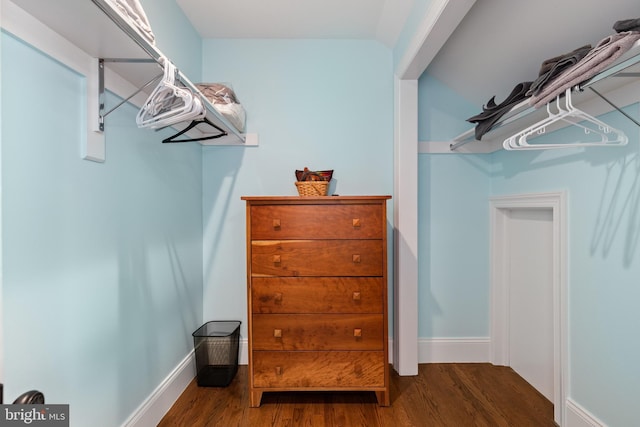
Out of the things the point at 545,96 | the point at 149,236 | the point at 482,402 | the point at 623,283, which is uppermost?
the point at 545,96

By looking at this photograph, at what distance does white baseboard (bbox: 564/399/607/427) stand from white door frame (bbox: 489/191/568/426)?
0.04 m

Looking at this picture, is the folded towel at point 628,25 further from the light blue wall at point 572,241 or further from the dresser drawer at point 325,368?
the dresser drawer at point 325,368

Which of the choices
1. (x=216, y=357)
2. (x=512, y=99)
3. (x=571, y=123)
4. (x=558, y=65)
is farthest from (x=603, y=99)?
(x=216, y=357)

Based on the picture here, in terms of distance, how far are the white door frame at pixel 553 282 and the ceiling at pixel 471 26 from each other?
736mm

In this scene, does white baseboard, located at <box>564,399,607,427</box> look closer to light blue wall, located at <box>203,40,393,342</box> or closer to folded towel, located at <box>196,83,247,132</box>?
light blue wall, located at <box>203,40,393,342</box>

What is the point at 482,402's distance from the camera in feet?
6.33

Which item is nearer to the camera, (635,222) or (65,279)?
(65,279)

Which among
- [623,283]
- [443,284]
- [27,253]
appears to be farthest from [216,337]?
[623,283]

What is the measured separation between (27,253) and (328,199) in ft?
4.27

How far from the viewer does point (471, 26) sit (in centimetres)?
185

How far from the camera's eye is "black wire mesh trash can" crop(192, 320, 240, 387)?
2.14 metres

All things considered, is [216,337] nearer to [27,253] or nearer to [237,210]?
[237,210]

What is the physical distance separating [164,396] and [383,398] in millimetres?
1244

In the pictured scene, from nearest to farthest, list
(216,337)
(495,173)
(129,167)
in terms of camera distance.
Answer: (129,167) < (216,337) < (495,173)
